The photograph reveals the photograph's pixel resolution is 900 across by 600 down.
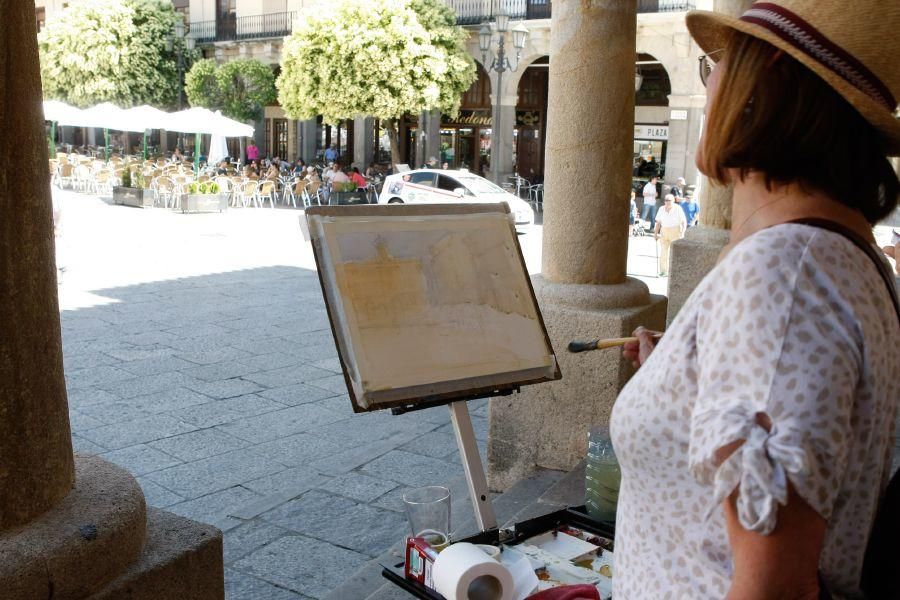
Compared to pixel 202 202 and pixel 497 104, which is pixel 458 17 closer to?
pixel 497 104

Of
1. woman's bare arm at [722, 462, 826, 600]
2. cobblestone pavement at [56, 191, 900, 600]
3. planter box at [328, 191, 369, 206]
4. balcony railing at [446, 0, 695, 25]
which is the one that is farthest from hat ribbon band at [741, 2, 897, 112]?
balcony railing at [446, 0, 695, 25]

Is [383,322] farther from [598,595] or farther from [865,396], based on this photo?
[865,396]

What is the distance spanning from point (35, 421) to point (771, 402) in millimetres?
1394

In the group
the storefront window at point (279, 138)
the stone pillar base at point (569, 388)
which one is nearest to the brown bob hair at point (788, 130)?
the stone pillar base at point (569, 388)

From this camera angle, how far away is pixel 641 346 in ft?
5.32

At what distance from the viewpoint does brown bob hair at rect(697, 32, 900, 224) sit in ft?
3.50

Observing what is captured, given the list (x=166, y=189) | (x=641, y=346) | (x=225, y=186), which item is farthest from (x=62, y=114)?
(x=641, y=346)

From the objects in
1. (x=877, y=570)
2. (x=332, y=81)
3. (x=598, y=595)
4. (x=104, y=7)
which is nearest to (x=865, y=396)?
(x=877, y=570)

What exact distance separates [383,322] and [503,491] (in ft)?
6.75

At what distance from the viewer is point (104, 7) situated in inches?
1206

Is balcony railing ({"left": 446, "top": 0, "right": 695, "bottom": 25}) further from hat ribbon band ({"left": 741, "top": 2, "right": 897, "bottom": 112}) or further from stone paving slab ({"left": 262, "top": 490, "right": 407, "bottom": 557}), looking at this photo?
hat ribbon band ({"left": 741, "top": 2, "right": 897, "bottom": 112})

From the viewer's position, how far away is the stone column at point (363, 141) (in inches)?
1160

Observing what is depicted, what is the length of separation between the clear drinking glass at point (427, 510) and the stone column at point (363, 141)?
27.5 metres

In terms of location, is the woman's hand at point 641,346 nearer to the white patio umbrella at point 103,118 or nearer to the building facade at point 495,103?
the building facade at point 495,103
